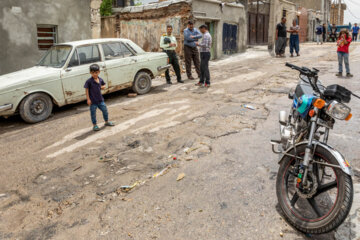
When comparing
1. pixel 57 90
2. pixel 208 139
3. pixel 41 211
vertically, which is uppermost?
pixel 57 90

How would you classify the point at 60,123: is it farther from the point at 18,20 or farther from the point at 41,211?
the point at 18,20

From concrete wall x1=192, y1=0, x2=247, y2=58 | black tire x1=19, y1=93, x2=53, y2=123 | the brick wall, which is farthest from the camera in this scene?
the brick wall

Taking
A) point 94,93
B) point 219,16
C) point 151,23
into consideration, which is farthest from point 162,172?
point 219,16

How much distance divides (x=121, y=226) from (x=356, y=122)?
4320mm

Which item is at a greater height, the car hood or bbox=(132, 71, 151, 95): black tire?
the car hood

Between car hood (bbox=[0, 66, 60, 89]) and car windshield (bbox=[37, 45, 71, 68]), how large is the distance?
0.20 metres

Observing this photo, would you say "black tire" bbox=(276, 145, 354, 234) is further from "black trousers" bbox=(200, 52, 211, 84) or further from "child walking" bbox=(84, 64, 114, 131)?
"black trousers" bbox=(200, 52, 211, 84)

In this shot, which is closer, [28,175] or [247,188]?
[247,188]

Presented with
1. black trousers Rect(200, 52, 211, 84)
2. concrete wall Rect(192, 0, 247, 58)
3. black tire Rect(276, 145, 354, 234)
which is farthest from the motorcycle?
concrete wall Rect(192, 0, 247, 58)

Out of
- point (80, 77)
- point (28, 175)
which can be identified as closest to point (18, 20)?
point (80, 77)

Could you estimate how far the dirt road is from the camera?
2707 mm

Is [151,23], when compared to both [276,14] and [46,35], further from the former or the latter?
[276,14]

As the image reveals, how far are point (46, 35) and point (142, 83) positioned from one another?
17.7ft

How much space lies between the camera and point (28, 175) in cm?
382
